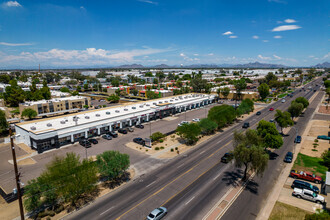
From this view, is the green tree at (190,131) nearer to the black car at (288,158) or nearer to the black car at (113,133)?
the black car at (113,133)

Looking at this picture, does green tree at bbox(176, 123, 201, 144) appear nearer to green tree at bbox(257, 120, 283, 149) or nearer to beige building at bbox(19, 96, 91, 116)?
green tree at bbox(257, 120, 283, 149)

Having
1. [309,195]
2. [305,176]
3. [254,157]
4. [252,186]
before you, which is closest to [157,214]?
[254,157]

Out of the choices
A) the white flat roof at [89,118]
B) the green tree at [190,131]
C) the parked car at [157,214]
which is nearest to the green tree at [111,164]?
the parked car at [157,214]

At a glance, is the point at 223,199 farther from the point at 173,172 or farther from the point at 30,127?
the point at 30,127

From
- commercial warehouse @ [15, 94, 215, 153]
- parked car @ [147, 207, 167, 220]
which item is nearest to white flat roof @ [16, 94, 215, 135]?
commercial warehouse @ [15, 94, 215, 153]

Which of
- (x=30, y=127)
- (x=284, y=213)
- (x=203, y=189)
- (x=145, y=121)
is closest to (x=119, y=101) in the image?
(x=145, y=121)
